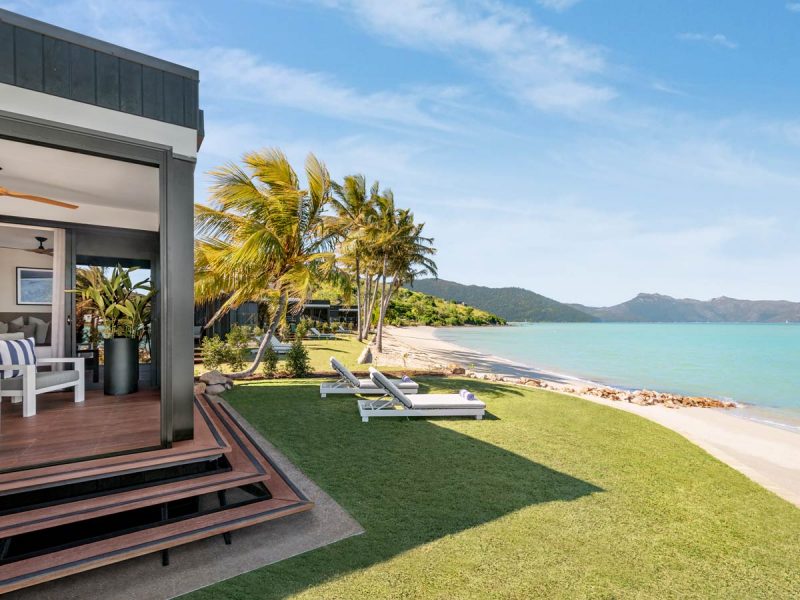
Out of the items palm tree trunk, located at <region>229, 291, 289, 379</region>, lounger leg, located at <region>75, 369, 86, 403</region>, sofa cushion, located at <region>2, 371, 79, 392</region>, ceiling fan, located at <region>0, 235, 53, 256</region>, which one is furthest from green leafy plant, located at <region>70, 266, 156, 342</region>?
palm tree trunk, located at <region>229, 291, 289, 379</region>

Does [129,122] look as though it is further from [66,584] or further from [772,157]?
[772,157]

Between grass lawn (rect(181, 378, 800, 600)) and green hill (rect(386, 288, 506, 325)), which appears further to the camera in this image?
green hill (rect(386, 288, 506, 325))

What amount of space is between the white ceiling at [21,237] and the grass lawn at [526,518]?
15.8 feet

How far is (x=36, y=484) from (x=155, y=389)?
362 centimetres

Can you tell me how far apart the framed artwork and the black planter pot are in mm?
3132

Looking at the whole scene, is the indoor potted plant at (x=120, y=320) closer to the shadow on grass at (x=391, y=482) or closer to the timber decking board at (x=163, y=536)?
the shadow on grass at (x=391, y=482)

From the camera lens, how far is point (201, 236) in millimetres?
9328

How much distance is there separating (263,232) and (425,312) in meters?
51.3

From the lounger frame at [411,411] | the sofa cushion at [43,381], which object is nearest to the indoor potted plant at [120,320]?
the sofa cushion at [43,381]

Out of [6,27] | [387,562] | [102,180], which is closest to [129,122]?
[6,27]

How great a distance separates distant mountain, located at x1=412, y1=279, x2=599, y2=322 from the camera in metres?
106

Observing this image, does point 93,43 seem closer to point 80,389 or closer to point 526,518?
point 80,389

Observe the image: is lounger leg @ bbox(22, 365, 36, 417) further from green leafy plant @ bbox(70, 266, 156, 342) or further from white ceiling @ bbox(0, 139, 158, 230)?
white ceiling @ bbox(0, 139, 158, 230)

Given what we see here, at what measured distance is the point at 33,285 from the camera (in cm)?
774
